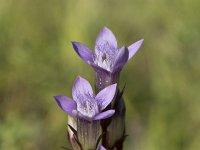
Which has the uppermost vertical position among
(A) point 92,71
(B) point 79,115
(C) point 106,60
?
(C) point 106,60

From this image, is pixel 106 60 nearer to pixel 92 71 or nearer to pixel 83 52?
pixel 83 52

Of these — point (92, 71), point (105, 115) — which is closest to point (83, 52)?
point (105, 115)

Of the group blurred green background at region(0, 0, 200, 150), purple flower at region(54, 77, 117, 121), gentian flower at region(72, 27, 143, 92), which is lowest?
blurred green background at region(0, 0, 200, 150)

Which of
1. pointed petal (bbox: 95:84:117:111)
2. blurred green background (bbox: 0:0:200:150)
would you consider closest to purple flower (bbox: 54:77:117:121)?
pointed petal (bbox: 95:84:117:111)

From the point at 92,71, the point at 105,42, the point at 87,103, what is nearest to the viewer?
the point at 87,103

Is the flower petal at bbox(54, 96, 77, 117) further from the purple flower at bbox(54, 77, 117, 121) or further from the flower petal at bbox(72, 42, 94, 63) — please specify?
the flower petal at bbox(72, 42, 94, 63)

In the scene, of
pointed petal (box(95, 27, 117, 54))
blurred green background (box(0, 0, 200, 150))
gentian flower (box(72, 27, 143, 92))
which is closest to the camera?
gentian flower (box(72, 27, 143, 92))
